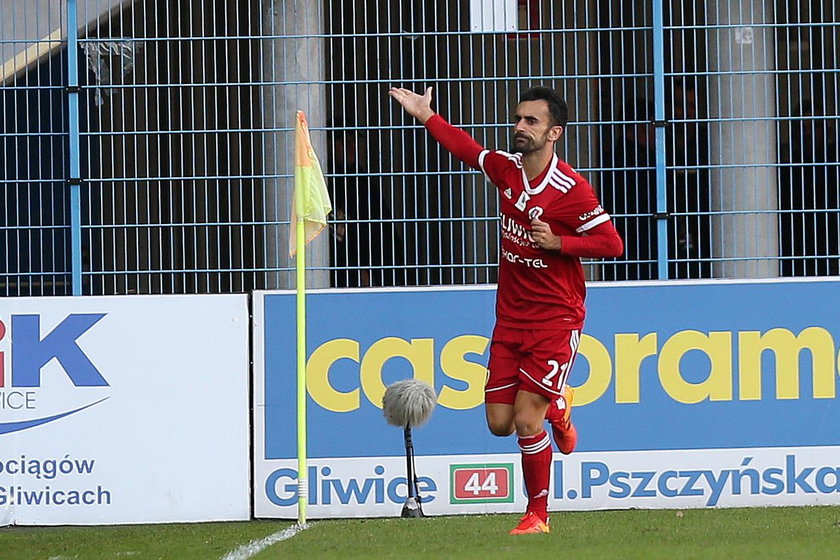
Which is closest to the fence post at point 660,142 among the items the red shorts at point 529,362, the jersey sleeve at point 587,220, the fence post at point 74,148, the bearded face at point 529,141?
the red shorts at point 529,362

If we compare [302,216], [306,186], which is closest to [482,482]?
[302,216]

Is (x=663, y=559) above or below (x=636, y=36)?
below

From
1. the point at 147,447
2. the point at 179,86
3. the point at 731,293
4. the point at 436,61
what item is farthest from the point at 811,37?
the point at 147,447

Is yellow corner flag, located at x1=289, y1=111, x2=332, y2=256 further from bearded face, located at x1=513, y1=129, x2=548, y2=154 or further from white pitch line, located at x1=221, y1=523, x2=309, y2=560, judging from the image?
bearded face, located at x1=513, y1=129, x2=548, y2=154

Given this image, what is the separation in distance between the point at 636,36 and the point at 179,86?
3.17 meters

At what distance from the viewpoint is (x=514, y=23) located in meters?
10.6

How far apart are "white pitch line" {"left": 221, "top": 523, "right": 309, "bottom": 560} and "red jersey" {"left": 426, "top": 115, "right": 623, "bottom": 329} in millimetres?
1577

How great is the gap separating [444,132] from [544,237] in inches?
35.7

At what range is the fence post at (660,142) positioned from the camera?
410 inches

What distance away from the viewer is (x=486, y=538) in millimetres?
7051

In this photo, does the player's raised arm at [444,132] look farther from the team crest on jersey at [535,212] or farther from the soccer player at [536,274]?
the team crest on jersey at [535,212]

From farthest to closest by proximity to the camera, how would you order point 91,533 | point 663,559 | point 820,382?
→ 1. point 820,382
2. point 91,533
3. point 663,559

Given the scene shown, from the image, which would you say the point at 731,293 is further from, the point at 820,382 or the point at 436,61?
the point at 436,61

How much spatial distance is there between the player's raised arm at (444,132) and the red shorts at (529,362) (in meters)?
0.87
